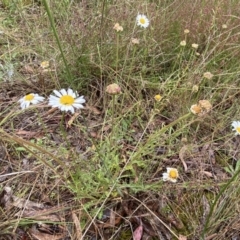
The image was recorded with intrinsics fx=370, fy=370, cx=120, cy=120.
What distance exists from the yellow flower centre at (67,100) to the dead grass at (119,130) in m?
0.07

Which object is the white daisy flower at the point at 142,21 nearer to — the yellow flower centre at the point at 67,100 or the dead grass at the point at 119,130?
the dead grass at the point at 119,130

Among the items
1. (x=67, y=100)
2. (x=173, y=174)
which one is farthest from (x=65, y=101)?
(x=173, y=174)

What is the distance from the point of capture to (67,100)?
938 mm

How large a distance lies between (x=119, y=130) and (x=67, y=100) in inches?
A: 17.3

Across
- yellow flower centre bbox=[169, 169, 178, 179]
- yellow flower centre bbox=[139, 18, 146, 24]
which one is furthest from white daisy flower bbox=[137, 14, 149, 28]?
yellow flower centre bbox=[169, 169, 178, 179]

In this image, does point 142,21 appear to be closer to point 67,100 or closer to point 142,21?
point 142,21

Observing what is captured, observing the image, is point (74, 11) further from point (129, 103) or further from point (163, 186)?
point (163, 186)

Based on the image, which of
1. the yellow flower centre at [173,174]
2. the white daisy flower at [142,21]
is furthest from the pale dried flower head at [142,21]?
the yellow flower centre at [173,174]

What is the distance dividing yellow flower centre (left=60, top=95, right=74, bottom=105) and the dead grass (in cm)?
7

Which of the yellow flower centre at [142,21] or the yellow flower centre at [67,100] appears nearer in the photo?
the yellow flower centre at [67,100]

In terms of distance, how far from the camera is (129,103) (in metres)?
1.50

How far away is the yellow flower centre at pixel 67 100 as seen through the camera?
3.05 feet

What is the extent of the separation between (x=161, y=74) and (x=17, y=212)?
2.82ft

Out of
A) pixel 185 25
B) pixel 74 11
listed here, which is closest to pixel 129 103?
pixel 185 25
